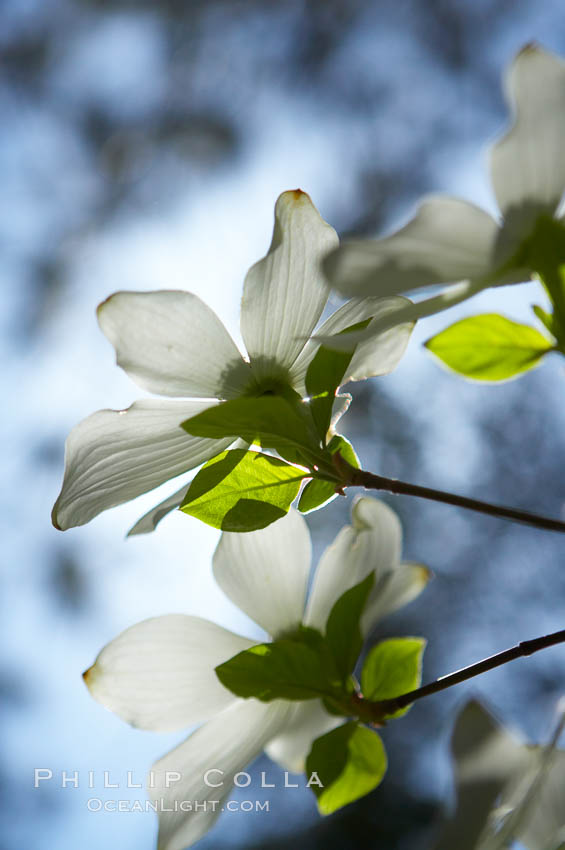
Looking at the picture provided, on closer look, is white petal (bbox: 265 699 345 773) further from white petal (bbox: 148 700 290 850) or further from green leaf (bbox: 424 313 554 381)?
green leaf (bbox: 424 313 554 381)

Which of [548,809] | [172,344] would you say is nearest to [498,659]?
[548,809]

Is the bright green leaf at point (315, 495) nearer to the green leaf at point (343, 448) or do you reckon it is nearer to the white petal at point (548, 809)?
the green leaf at point (343, 448)

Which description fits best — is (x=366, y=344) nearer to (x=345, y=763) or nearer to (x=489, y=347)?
(x=489, y=347)

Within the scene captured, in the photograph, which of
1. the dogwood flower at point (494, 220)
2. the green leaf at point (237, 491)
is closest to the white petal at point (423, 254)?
the dogwood flower at point (494, 220)

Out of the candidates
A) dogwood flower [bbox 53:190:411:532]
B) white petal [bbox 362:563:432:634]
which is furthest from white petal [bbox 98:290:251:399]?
white petal [bbox 362:563:432:634]

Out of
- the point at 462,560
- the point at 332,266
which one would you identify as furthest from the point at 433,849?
the point at 462,560

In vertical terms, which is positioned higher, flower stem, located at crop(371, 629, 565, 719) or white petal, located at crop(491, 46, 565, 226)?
white petal, located at crop(491, 46, 565, 226)
